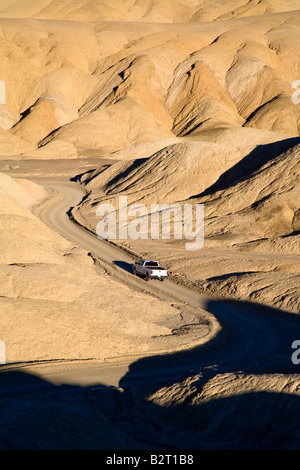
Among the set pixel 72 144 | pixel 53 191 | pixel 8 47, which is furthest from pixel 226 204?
pixel 8 47

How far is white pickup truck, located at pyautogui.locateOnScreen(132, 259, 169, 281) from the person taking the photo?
33.6 m

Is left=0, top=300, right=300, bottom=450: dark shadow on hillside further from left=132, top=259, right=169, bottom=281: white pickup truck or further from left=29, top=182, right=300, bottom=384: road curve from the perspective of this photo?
left=132, top=259, right=169, bottom=281: white pickup truck

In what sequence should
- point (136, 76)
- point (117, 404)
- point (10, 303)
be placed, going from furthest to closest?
point (136, 76), point (10, 303), point (117, 404)

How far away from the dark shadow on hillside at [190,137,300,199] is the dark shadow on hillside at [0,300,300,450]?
3486 centimetres

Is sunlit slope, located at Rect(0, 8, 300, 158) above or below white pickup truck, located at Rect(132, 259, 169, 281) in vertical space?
above

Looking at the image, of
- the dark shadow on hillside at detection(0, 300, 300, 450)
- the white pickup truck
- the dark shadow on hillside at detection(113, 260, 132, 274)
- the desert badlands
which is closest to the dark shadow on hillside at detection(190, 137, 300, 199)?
the desert badlands

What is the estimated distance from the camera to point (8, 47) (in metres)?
126

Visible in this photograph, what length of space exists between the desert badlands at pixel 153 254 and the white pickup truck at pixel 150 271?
0.61m

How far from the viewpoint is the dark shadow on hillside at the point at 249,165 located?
55000 millimetres

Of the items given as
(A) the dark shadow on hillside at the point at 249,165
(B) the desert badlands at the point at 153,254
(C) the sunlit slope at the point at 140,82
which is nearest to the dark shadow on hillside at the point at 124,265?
(B) the desert badlands at the point at 153,254

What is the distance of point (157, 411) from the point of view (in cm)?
1627

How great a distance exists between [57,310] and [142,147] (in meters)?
64.0
